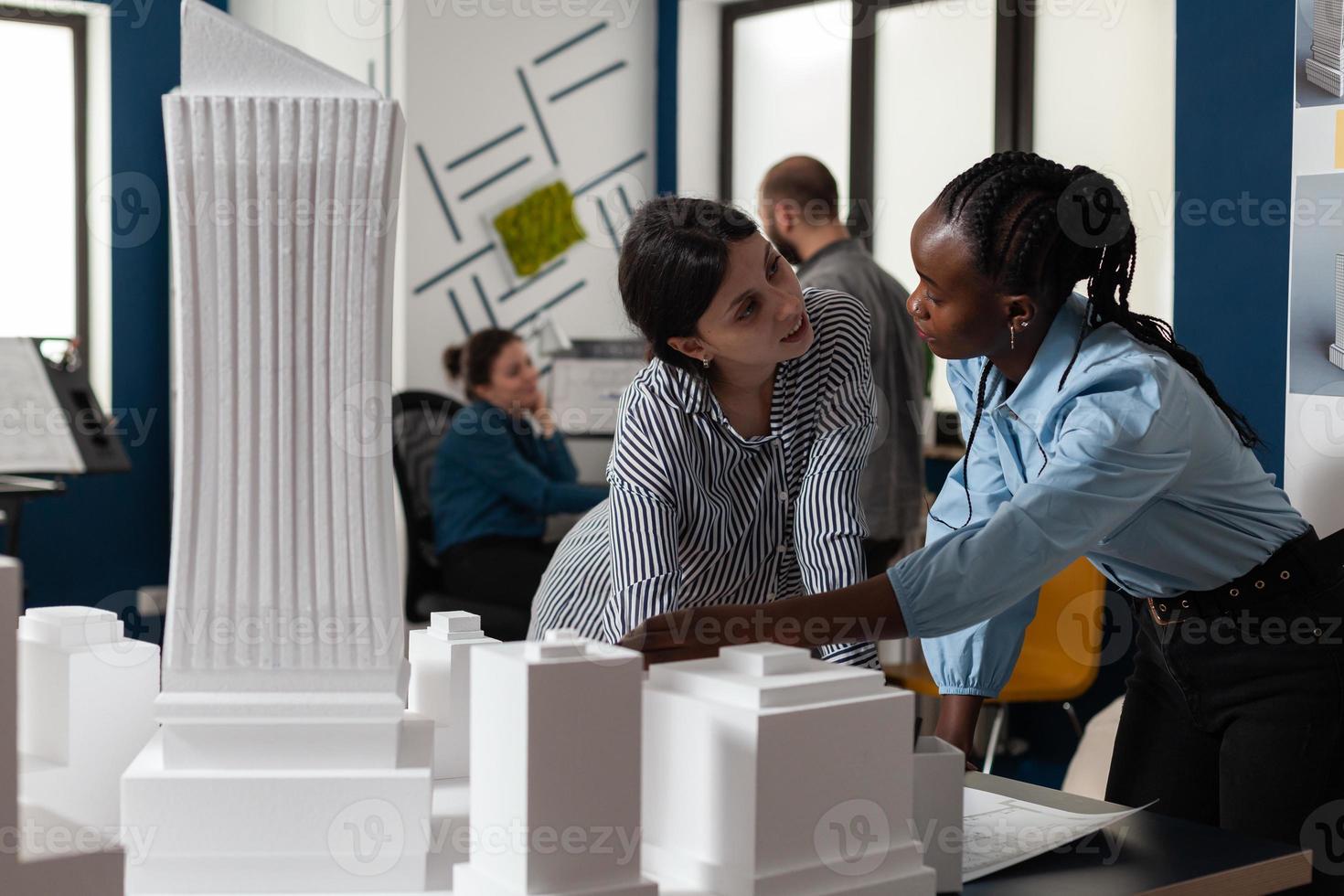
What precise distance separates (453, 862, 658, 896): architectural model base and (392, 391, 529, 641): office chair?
9.91 ft

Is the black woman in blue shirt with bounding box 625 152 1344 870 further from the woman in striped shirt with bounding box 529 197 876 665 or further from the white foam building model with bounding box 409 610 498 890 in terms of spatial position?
the white foam building model with bounding box 409 610 498 890

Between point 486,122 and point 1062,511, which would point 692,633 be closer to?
point 1062,511

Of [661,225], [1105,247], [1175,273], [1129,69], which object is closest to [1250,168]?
[1175,273]

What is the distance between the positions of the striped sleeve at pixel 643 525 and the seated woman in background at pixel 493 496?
2416 mm

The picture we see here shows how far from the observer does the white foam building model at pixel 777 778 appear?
0.96 m

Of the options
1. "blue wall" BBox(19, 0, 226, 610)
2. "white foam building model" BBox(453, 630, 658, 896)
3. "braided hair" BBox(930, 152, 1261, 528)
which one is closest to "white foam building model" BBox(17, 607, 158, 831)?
"white foam building model" BBox(453, 630, 658, 896)

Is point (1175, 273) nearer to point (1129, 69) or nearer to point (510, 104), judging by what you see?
point (1129, 69)

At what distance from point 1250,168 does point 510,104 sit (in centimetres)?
317

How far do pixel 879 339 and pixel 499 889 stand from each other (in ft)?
8.31

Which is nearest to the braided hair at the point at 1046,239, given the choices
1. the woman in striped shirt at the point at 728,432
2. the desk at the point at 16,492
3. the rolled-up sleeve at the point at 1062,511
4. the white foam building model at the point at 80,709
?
the rolled-up sleeve at the point at 1062,511

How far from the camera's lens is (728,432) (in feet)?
5.23

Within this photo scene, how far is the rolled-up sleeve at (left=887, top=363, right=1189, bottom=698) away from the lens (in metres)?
1.24

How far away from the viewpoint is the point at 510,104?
5.00 m

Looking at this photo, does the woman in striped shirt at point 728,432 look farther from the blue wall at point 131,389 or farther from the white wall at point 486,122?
the blue wall at point 131,389
